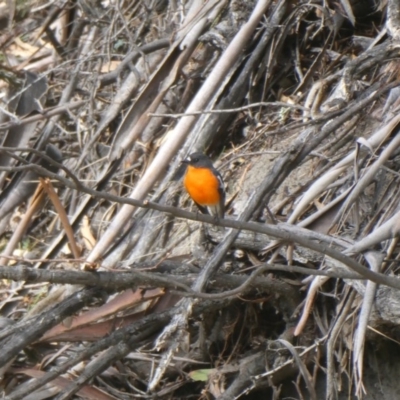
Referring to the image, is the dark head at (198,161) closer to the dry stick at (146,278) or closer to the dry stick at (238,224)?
the dry stick at (146,278)

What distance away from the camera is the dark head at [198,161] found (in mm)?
4789

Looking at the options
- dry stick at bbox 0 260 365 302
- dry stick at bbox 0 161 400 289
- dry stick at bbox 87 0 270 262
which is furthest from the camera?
dry stick at bbox 87 0 270 262

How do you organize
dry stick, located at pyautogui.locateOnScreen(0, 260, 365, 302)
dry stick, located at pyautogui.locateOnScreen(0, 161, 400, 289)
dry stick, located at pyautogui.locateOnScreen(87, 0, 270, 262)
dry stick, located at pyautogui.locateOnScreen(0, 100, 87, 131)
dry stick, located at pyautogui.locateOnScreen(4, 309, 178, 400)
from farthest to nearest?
dry stick, located at pyautogui.locateOnScreen(0, 100, 87, 131) < dry stick, located at pyautogui.locateOnScreen(87, 0, 270, 262) < dry stick, located at pyautogui.locateOnScreen(4, 309, 178, 400) < dry stick, located at pyautogui.locateOnScreen(0, 260, 365, 302) < dry stick, located at pyautogui.locateOnScreen(0, 161, 400, 289)

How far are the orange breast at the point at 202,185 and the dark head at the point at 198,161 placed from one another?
1.0 inches

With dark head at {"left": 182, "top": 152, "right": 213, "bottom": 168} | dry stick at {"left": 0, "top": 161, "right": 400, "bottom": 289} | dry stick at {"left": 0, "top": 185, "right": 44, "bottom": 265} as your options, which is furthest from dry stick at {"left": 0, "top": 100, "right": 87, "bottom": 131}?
dry stick at {"left": 0, "top": 161, "right": 400, "bottom": 289}

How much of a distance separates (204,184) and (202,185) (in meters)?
0.01

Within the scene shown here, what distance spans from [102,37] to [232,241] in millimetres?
3051

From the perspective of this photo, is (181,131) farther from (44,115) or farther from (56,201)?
(44,115)

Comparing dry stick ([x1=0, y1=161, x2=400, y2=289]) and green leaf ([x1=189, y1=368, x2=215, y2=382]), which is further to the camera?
green leaf ([x1=189, y1=368, x2=215, y2=382])

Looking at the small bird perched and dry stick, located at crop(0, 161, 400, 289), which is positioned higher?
dry stick, located at crop(0, 161, 400, 289)

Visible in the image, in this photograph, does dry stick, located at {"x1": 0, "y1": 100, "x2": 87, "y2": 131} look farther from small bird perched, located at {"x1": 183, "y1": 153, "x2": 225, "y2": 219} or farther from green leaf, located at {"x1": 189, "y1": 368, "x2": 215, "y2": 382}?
green leaf, located at {"x1": 189, "y1": 368, "x2": 215, "y2": 382}

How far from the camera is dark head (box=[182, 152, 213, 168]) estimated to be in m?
4.79

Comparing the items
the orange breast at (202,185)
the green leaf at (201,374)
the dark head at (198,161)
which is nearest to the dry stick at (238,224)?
the green leaf at (201,374)

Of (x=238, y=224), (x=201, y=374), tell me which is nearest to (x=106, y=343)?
(x=201, y=374)
